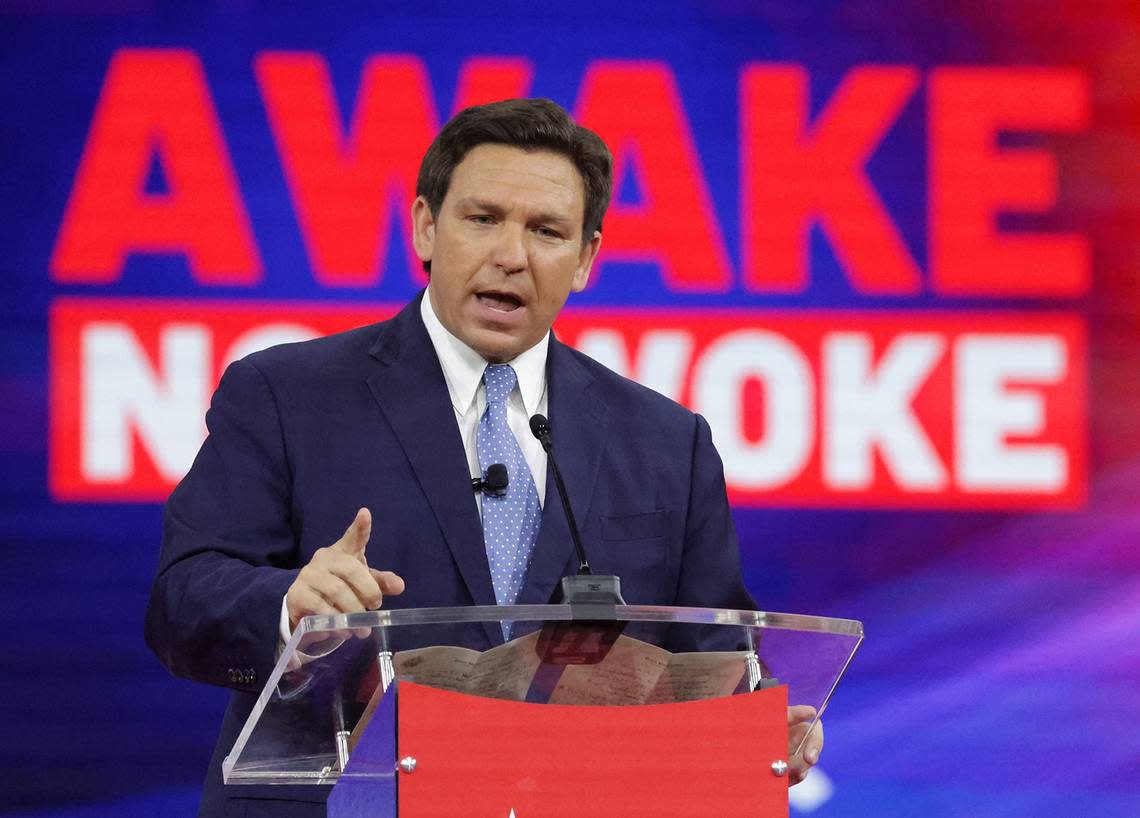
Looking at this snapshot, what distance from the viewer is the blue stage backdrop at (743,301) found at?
11.7 ft

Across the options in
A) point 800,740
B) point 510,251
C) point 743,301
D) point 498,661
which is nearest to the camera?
point 498,661

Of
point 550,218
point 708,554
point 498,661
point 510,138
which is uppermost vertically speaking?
point 510,138

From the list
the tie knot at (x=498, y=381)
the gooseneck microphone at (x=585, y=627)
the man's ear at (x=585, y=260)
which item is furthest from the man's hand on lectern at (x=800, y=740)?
the man's ear at (x=585, y=260)

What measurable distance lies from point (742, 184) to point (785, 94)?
0.78 ft

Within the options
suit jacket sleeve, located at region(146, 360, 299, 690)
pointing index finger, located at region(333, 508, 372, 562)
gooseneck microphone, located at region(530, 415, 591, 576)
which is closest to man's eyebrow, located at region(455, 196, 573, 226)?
suit jacket sleeve, located at region(146, 360, 299, 690)

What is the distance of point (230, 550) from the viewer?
201 cm

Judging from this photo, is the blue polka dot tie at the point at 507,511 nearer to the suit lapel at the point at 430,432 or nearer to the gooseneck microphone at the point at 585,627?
the suit lapel at the point at 430,432

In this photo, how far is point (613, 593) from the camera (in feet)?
4.73

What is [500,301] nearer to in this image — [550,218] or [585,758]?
[550,218]

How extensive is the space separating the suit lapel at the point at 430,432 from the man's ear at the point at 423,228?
3.6 inches

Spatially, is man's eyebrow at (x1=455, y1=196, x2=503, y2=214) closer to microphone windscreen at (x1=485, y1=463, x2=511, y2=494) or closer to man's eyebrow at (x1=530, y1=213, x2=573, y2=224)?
man's eyebrow at (x1=530, y1=213, x2=573, y2=224)

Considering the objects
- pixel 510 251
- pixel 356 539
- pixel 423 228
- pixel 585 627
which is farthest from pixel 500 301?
pixel 585 627

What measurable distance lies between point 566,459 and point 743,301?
1593 mm

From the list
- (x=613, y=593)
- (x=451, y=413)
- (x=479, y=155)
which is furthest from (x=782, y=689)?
(x=479, y=155)
